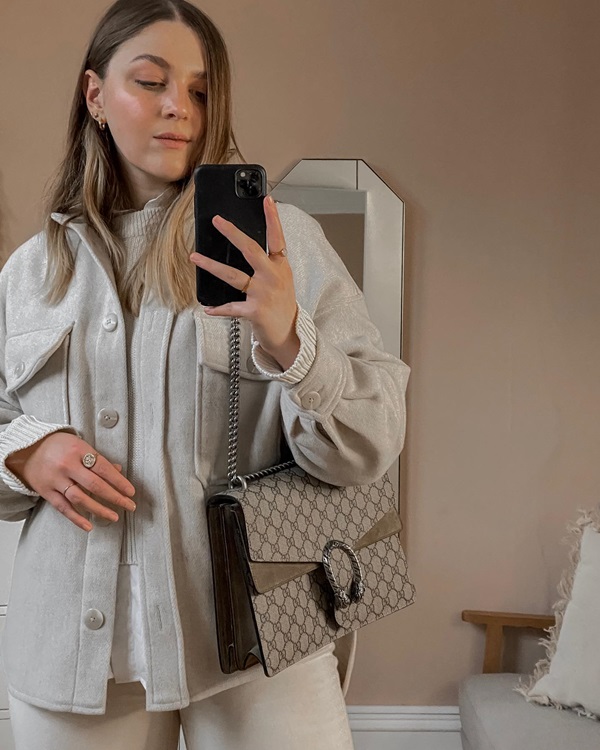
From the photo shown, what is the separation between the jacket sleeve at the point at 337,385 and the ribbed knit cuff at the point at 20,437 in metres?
0.26

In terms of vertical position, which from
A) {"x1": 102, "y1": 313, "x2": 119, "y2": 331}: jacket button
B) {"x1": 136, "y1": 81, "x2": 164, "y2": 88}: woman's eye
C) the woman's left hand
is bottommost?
{"x1": 102, "y1": 313, "x2": 119, "y2": 331}: jacket button

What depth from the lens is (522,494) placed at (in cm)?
219

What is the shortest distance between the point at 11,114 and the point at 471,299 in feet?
4.01

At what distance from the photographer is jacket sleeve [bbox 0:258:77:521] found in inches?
36.6

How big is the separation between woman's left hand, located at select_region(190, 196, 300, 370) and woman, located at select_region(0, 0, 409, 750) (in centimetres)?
10

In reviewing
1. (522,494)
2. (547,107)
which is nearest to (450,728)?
(522,494)

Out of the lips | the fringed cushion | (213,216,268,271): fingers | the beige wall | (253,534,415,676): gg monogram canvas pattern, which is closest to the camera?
(213,216,268,271): fingers

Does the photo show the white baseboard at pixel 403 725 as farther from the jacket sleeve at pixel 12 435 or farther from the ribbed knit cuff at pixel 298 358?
the ribbed knit cuff at pixel 298 358

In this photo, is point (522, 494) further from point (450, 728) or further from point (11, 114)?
point (11, 114)

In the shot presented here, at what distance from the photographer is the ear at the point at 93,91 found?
1021mm

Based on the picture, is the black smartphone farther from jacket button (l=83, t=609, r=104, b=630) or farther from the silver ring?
jacket button (l=83, t=609, r=104, b=630)

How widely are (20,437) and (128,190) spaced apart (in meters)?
0.32

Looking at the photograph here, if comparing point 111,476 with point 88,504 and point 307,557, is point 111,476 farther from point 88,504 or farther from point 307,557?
point 307,557

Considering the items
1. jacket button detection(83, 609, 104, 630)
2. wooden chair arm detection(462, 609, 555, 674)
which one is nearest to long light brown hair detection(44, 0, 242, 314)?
jacket button detection(83, 609, 104, 630)
